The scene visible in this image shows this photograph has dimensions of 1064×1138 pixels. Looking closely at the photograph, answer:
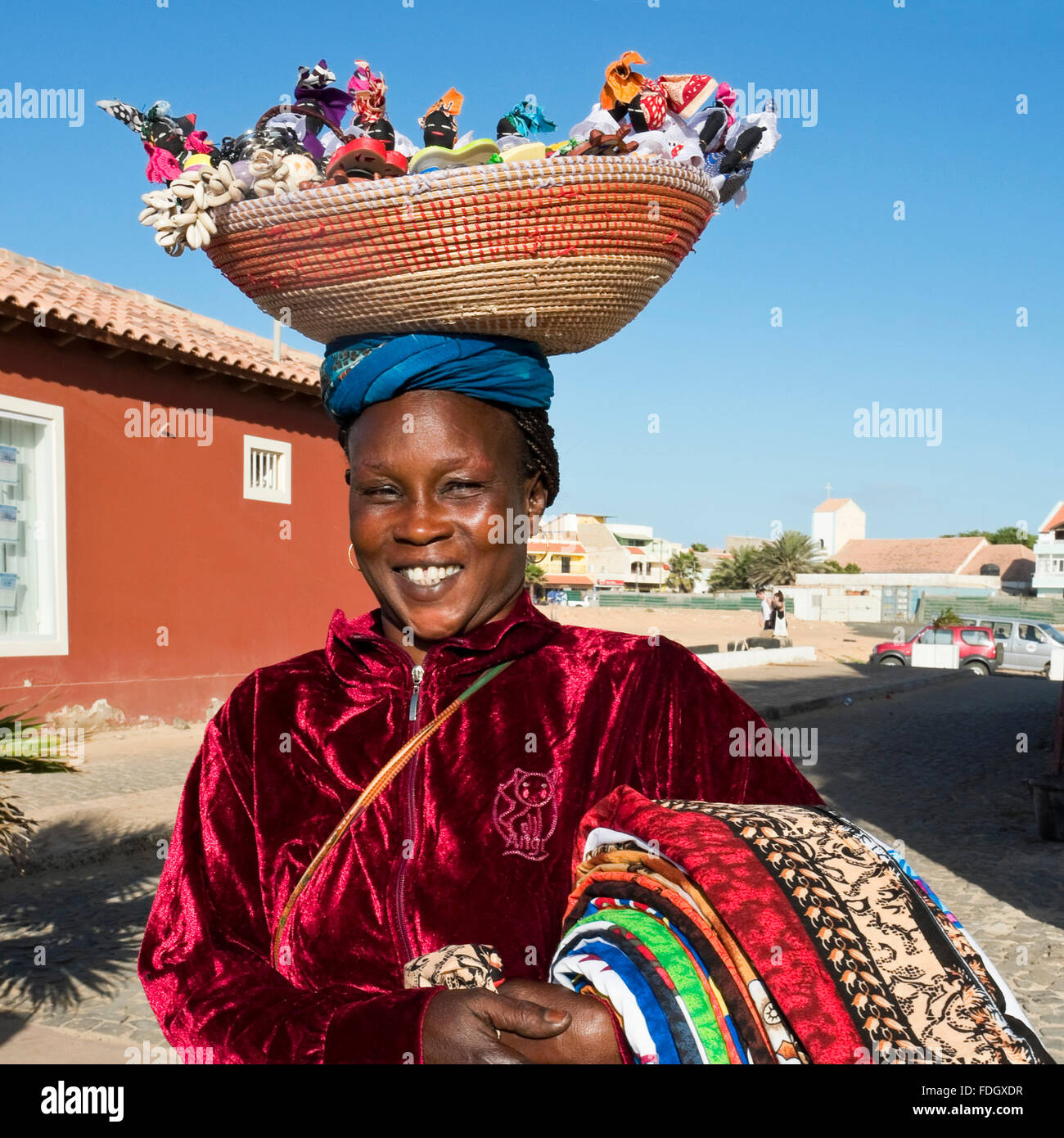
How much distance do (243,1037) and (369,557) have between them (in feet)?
2.44

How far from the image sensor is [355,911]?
1698 mm

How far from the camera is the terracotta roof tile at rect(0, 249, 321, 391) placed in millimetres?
11414

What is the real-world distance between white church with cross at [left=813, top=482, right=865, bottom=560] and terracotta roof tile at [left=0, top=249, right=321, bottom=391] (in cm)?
11837

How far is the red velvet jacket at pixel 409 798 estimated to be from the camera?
167cm

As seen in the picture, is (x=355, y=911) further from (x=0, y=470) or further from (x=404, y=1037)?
(x=0, y=470)

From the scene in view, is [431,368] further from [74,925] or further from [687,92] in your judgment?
[74,925]

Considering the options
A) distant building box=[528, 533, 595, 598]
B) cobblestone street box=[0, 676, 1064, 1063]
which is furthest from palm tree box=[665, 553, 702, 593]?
cobblestone street box=[0, 676, 1064, 1063]

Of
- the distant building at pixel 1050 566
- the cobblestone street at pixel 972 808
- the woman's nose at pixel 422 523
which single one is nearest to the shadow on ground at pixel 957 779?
the cobblestone street at pixel 972 808

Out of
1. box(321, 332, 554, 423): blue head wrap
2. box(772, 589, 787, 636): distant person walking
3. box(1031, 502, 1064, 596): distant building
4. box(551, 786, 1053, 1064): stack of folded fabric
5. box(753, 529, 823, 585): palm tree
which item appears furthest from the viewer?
box(753, 529, 823, 585): palm tree

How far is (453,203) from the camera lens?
5.24ft

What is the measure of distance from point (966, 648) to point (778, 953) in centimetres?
2777

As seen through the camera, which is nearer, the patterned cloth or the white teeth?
the patterned cloth

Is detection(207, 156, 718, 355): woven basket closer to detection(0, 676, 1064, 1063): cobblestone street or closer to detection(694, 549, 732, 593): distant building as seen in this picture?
detection(0, 676, 1064, 1063): cobblestone street
